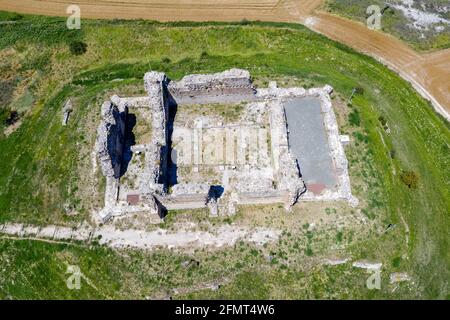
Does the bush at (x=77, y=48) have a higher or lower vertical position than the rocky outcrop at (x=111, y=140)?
higher

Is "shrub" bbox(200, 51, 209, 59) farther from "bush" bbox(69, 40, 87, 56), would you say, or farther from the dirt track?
"bush" bbox(69, 40, 87, 56)

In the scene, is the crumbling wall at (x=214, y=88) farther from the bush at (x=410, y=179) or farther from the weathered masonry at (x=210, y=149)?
the bush at (x=410, y=179)

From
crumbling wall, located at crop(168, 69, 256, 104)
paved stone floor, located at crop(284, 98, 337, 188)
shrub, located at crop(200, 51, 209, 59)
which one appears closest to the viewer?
paved stone floor, located at crop(284, 98, 337, 188)

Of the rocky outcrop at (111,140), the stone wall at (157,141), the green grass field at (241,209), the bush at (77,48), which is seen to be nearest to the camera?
the stone wall at (157,141)

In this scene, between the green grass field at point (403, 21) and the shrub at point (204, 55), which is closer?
the green grass field at point (403, 21)

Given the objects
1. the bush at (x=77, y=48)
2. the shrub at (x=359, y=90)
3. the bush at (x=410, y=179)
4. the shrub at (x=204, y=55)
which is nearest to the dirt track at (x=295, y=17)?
the bush at (x=77, y=48)

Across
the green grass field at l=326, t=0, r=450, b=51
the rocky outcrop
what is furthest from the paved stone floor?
the rocky outcrop
